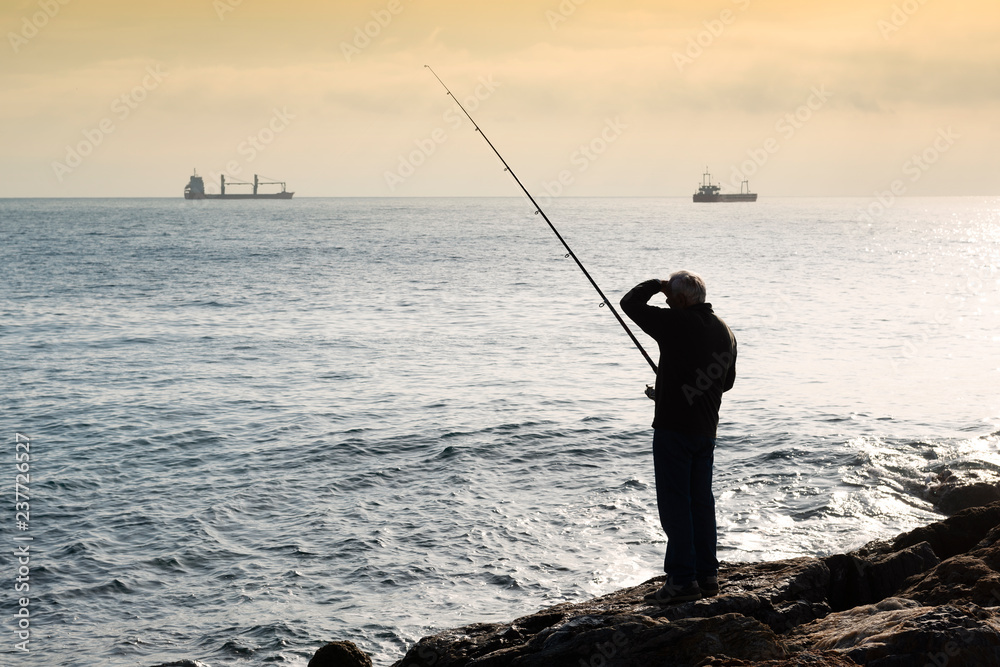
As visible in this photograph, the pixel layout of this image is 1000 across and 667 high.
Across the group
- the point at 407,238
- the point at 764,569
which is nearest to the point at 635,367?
the point at 764,569

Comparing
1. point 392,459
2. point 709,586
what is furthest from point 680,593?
point 392,459

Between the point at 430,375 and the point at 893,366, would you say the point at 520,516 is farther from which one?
the point at 893,366

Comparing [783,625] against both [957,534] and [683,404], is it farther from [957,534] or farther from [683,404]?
[957,534]

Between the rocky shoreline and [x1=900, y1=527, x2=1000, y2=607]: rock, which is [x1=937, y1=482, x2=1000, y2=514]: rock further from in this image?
[x1=900, y1=527, x2=1000, y2=607]: rock

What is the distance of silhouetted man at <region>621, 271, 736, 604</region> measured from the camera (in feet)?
13.9

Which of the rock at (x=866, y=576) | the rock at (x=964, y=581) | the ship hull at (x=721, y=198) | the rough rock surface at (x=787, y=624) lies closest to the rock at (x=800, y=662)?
the rough rock surface at (x=787, y=624)

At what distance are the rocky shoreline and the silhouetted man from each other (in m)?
0.23

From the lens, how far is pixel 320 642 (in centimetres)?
607

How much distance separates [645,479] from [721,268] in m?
31.6

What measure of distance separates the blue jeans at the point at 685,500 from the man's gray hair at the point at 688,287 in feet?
2.21

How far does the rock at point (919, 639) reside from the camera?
3432 millimetres

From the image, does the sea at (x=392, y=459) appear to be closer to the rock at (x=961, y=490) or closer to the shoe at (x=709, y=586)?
the rock at (x=961, y=490)

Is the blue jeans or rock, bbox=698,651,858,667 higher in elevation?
the blue jeans

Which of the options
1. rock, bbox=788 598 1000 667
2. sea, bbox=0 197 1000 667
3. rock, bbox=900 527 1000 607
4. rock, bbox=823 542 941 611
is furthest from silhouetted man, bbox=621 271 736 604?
sea, bbox=0 197 1000 667
